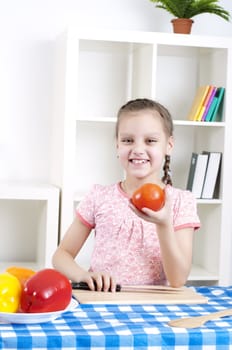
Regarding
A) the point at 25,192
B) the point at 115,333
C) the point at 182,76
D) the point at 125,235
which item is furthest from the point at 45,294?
the point at 182,76

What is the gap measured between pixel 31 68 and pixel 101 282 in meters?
2.09

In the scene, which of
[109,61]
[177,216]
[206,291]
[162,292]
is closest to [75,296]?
[162,292]

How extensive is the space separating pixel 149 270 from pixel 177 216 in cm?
17

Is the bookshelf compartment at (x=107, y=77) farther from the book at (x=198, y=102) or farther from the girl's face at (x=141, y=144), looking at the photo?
the girl's face at (x=141, y=144)

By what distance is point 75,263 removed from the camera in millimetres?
1984

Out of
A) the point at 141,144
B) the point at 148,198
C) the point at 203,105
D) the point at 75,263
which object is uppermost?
the point at 203,105

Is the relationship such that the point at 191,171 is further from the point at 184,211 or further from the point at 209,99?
the point at 184,211

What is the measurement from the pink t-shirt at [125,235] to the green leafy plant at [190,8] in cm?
162

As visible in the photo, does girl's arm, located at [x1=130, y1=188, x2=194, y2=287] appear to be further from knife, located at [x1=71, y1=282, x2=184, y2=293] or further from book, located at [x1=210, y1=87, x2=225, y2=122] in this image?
book, located at [x1=210, y1=87, x2=225, y2=122]

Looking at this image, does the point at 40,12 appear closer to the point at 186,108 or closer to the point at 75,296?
the point at 186,108

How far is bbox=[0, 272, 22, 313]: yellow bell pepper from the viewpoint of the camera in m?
1.43

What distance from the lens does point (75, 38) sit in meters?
3.34

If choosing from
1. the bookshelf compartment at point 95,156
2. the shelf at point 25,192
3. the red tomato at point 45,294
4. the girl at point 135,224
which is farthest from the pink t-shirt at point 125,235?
the bookshelf compartment at point 95,156

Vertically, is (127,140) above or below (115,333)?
above
